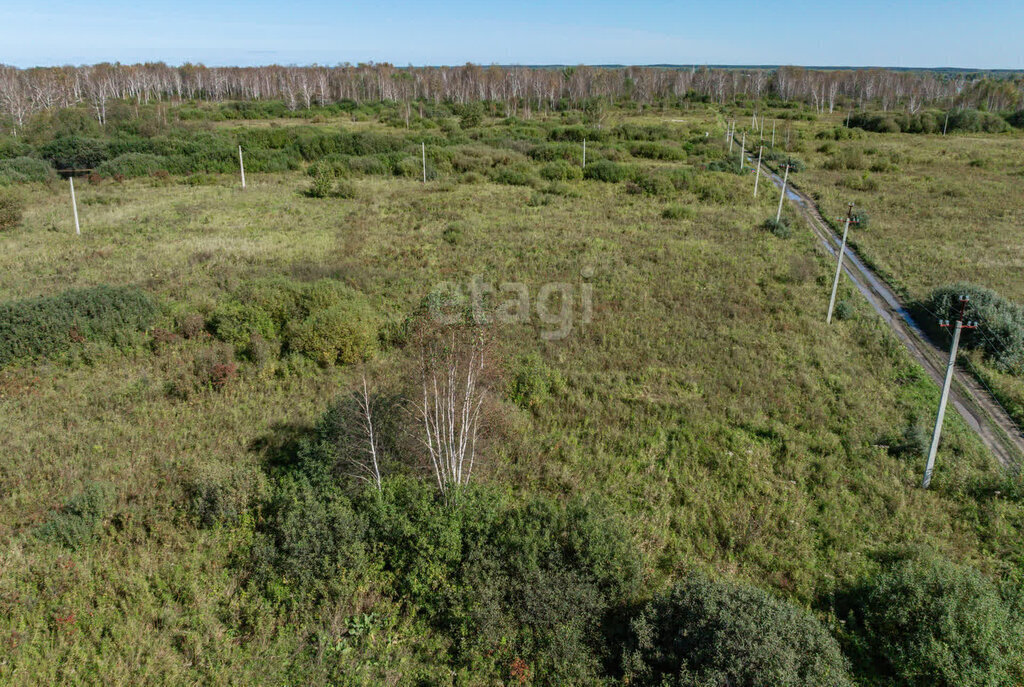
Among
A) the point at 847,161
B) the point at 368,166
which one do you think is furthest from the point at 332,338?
the point at 847,161

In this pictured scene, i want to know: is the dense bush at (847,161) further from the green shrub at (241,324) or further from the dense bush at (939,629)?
the green shrub at (241,324)

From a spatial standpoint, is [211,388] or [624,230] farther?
[624,230]

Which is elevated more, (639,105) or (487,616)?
(639,105)

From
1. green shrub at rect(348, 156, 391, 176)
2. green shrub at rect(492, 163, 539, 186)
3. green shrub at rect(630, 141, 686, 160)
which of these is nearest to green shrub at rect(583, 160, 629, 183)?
green shrub at rect(492, 163, 539, 186)

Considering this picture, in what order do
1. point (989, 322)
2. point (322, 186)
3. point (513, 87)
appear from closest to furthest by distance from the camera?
1. point (989, 322)
2. point (322, 186)
3. point (513, 87)

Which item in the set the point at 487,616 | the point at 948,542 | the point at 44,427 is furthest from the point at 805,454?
the point at 44,427

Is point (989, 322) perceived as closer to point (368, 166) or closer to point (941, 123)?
point (368, 166)

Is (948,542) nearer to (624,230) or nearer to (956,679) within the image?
(956,679)
